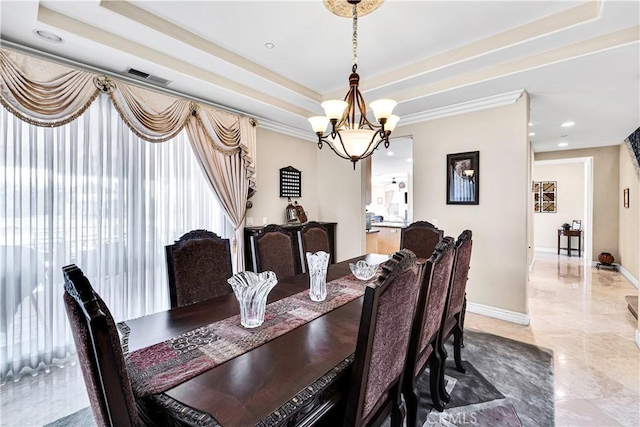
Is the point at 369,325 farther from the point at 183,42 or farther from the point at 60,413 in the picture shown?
the point at 183,42

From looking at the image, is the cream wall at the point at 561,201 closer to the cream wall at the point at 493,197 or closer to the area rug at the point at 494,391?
the cream wall at the point at 493,197

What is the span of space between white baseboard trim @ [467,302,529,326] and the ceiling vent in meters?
4.34

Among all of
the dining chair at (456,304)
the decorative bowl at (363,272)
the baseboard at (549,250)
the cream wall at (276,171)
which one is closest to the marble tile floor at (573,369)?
the dining chair at (456,304)

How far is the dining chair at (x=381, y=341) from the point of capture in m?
0.97

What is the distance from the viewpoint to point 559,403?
196 cm

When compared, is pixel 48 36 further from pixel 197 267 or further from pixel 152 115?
pixel 197 267

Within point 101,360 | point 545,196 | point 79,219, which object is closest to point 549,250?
point 545,196

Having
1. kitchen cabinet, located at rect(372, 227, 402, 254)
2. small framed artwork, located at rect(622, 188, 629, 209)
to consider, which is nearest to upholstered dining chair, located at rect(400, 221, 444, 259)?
kitchen cabinet, located at rect(372, 227, 402, 254)

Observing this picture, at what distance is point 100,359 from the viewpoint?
72cm

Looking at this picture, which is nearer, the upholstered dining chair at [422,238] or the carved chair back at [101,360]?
the carved chair back at [101,360]

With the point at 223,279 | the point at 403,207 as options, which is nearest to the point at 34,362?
the point at 223,279

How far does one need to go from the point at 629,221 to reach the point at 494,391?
17.3 ft

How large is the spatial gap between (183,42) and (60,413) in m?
2.84

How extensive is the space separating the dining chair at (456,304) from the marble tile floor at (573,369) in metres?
0.68
